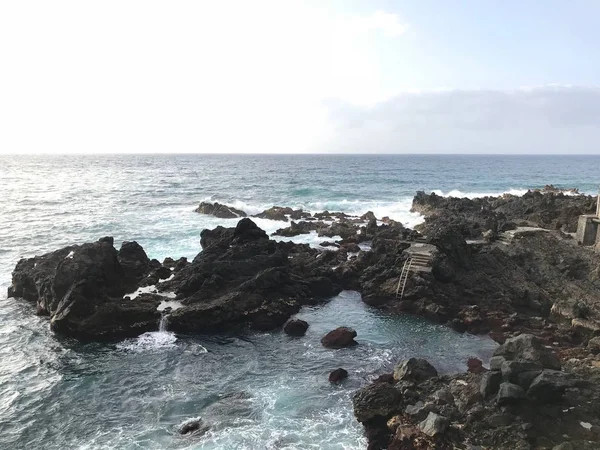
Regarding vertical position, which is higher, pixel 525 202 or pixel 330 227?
pixel 525 202

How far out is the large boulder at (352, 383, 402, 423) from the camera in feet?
47.6

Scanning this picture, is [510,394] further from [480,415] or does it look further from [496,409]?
[480,415]

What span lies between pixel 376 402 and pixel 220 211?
4497cm

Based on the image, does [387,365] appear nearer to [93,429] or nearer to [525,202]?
[93,429]

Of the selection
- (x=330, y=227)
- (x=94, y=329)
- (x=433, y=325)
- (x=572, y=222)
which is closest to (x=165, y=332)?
(x=94, y=329)

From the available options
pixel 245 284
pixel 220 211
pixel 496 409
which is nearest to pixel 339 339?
pixel 245 284

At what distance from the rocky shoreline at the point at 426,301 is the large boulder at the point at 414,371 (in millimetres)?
49

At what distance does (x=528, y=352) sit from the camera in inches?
591

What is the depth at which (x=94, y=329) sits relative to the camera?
22.0m

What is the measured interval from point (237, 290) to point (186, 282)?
346 centimetres

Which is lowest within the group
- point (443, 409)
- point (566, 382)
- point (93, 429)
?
point (93, 429)

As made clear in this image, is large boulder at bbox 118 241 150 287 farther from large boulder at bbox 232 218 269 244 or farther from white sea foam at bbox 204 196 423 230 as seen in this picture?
white sea foam at bbox 204 196 423 230

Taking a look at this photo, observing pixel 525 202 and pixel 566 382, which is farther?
pixel 525 202

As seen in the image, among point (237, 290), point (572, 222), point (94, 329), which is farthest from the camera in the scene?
point (572, 222)
